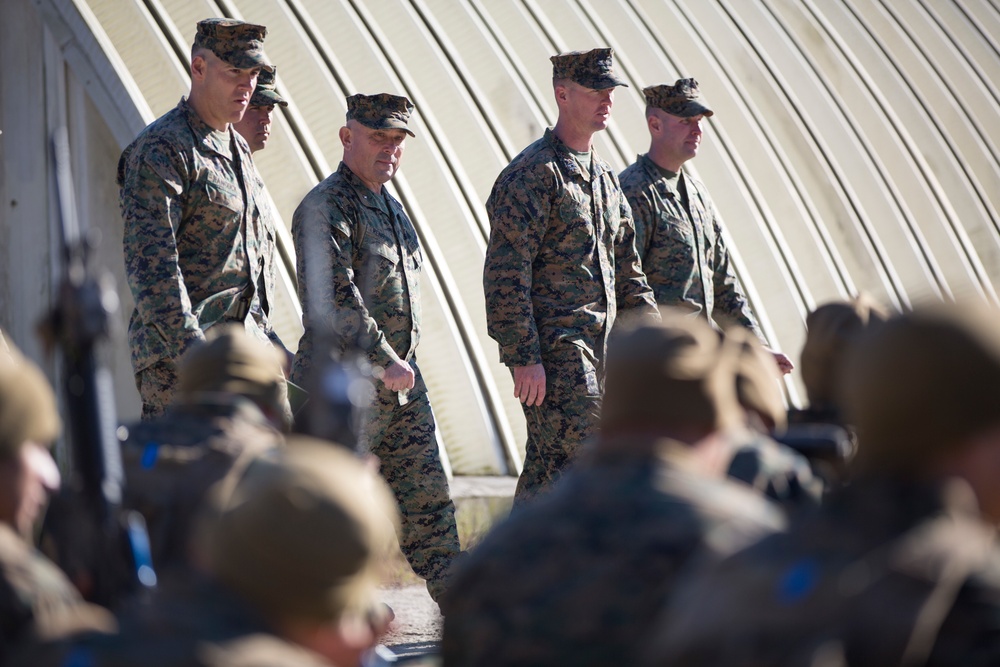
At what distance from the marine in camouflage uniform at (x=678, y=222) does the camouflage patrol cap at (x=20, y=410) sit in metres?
4.73

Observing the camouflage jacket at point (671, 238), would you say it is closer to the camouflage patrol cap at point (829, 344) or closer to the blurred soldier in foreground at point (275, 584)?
the camouflage patrol cap at point (829, 344)

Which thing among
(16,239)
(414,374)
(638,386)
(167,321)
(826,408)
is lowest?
(826,408)

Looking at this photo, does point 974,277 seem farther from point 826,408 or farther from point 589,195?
point 826,408

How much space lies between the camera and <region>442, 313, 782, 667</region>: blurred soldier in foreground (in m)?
2.46

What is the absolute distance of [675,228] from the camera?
23.5 feet

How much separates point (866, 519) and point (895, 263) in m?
10.2

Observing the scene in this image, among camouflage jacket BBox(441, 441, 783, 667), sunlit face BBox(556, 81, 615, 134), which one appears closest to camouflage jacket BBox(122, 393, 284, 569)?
camouflage jacket BBox(441, 441, 783, 667)

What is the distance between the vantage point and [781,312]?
1089 cm

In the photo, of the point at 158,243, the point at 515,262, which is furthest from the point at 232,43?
the point at 515,262

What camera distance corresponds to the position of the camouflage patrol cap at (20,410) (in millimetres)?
2641

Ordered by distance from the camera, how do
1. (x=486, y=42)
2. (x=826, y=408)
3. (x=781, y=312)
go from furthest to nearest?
(x=781, y=312), (x=486, y=42), (x=826, y=408)

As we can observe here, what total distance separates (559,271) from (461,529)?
2200 millimetres

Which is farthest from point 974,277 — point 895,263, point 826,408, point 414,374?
point 826,408

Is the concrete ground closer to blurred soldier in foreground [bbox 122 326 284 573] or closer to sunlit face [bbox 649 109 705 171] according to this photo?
sunlit face [bbox 649 109 705 171]
